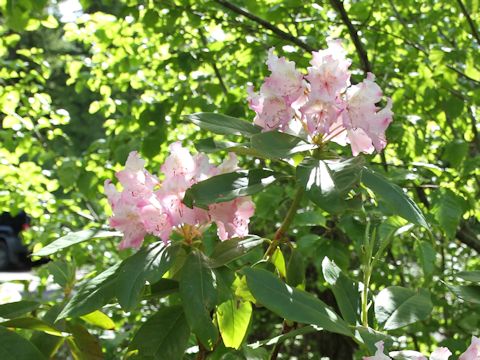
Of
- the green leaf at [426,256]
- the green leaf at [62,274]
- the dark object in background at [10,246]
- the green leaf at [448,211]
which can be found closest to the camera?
the green leaf at [62,274]

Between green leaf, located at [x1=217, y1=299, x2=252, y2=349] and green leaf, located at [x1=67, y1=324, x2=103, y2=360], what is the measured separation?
219 millimetres

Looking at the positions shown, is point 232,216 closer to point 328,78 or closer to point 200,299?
point 200,299

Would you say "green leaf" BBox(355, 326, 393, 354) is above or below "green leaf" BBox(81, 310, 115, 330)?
above

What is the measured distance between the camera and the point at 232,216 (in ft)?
3.93

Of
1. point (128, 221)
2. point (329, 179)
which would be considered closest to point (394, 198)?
point (329, 179)

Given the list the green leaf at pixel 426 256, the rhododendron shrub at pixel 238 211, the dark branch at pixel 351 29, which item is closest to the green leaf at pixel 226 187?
the rhododendron shrub at pixel 238 211

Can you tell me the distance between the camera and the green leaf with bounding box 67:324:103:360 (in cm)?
125

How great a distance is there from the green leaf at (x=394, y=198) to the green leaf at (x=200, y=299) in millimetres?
288

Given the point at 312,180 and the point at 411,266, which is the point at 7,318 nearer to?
the point at 312,180

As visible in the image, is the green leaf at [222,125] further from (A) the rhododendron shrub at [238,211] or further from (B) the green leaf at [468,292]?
(B) the green leaf at [468,292]

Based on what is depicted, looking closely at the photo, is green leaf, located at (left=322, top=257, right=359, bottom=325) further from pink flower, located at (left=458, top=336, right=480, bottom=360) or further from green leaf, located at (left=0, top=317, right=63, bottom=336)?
green leaf, located at (left=0, top=317, right=63, bottom=336)

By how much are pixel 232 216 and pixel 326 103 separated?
0.24 m

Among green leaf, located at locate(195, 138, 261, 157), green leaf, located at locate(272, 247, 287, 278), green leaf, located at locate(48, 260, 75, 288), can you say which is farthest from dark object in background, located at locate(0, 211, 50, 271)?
green leaf, located at locate(195, 138, 261, 157)

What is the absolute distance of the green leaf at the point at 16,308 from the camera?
120 cm
